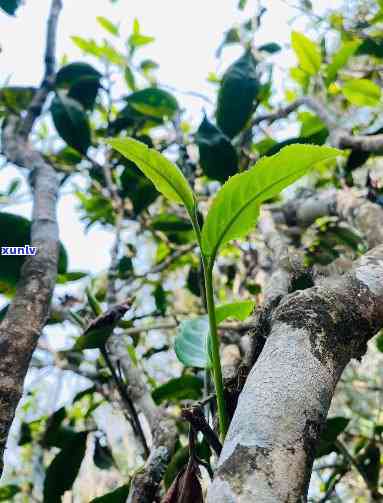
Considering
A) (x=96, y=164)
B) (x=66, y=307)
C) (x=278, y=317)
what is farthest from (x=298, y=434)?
(x=96, y=164)

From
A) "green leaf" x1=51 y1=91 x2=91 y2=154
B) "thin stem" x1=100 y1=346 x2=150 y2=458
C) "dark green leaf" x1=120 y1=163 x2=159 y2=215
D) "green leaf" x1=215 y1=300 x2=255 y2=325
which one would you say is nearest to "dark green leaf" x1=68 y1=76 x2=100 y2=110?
"green leaf" x1=51 y1=91 x2=91 y2=154

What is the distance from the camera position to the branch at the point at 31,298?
1.80ft

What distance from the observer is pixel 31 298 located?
677 mm

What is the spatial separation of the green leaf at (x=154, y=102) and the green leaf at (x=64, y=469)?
965mm

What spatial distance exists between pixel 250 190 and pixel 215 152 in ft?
2.36

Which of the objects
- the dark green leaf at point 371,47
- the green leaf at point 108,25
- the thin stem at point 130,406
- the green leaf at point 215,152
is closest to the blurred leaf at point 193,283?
the green leaf at point 215,152

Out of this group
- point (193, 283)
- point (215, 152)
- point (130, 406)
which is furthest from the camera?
point (193, 283)

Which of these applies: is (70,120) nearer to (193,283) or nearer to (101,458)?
(193,283)

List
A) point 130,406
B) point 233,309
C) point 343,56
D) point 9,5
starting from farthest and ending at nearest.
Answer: point 343,56 < point 9,5 < point 130,406 < point 233,309

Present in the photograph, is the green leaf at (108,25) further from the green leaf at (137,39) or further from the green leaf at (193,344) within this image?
the green leaf at (193,344)

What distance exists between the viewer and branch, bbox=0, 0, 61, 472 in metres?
0.55

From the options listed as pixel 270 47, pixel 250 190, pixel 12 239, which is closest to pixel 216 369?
pixel 250 190

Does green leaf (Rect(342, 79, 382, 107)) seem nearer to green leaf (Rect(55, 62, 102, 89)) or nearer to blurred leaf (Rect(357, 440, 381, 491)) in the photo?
green leaf (Rect(55, 62, 102, 89))

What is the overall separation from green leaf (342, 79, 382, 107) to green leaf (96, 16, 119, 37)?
3.12ft
